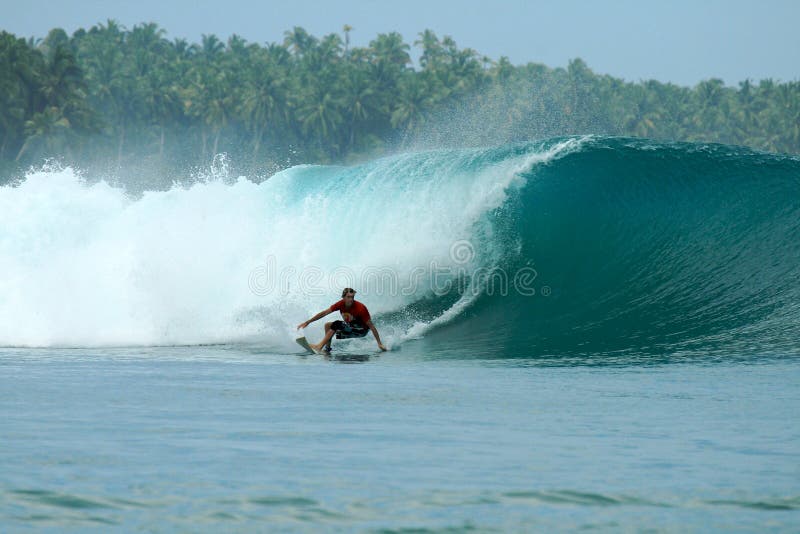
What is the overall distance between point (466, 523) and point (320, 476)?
4.05 feet

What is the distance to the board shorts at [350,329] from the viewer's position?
49.7 ft

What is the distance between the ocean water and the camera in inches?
256

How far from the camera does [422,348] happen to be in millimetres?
15469

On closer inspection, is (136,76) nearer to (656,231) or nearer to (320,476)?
(656,231)

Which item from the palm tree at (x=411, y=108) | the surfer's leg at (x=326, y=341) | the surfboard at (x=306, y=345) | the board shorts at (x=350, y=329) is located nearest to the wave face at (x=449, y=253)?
the board shorts at (x=350, y=329)

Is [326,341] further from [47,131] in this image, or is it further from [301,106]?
[301,106]

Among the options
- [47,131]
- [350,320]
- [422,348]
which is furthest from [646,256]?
[47,131]

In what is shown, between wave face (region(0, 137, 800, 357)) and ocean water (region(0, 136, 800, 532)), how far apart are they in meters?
0.05

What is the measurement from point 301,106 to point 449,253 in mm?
93789

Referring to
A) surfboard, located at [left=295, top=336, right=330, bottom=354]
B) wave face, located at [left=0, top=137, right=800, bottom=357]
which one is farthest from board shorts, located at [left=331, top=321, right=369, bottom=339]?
wave face, located at [left=0, top=137, right=800, bottom=357]

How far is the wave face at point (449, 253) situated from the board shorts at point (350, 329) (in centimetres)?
62

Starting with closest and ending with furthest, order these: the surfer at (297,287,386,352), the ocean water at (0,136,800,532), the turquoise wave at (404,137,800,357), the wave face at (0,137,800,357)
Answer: the ocean water at (0,136,800,532), the surfer at (297,287,386,352), the turquoise wave at (404,137,800,357), the wave face at (0,137,800,357)

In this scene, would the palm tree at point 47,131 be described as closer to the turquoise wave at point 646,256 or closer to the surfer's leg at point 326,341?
the turquoise wave at point 646,256

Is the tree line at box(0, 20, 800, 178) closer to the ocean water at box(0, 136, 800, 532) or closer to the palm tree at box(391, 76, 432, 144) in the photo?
the palm tree at box(391, 76, 432, 144)
